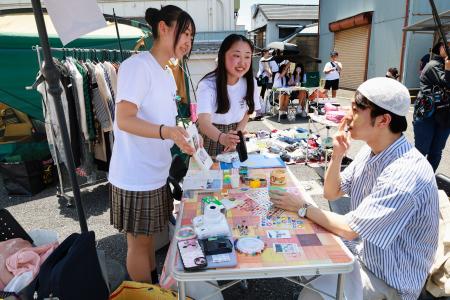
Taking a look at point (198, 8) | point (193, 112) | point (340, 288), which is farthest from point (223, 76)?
point (198, 8)

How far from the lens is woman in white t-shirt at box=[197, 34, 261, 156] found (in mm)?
2234

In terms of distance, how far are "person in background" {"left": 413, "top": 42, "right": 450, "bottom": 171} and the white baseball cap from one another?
2.60m

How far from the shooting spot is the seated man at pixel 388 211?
49.2 inches

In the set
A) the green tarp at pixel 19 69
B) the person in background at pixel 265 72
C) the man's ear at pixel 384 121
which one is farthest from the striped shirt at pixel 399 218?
the person in background at pixel 265 72

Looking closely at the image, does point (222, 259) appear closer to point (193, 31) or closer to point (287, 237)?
point (287, 237)

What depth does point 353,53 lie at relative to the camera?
13.8m

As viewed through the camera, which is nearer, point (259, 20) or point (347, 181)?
point (347, 181)

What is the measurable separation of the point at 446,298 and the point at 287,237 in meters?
1.11

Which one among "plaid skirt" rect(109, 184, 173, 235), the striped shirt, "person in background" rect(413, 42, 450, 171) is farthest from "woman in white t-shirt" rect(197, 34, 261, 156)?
"person in background" rect(413, 42, 450, 171)

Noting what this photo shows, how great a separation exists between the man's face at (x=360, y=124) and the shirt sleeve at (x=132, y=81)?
3.35ft

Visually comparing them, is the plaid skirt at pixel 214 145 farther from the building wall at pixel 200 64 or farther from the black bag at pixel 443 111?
the building wall at pixel 200 64

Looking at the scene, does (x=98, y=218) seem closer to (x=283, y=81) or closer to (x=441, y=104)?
(x=441, y=104)

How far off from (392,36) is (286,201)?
11903mm

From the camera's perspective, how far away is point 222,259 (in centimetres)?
117
